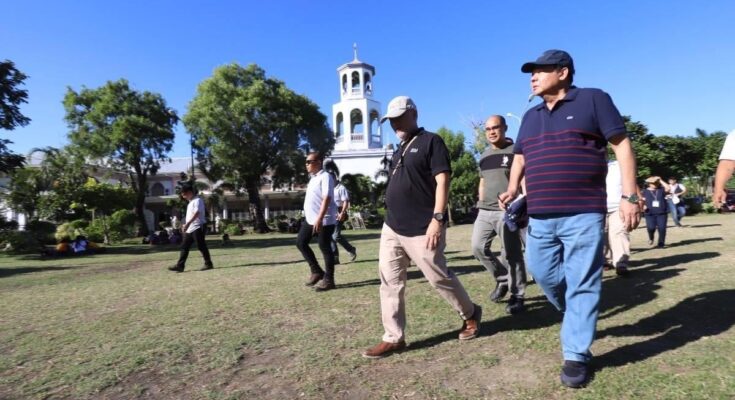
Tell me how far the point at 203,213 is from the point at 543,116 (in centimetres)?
730

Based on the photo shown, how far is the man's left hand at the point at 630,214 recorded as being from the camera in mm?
2771

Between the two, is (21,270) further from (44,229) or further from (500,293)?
(44,229)

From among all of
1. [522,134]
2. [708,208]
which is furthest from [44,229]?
[708,208]

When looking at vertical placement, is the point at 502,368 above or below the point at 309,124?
below

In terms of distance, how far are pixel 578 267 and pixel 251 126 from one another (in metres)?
27.7

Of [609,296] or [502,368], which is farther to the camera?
[609,296]

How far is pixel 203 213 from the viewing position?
29.2ft

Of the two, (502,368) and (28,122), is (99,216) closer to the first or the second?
(28,122)

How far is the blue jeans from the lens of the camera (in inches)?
109

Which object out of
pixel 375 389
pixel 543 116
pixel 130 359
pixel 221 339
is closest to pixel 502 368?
pixel 375 389

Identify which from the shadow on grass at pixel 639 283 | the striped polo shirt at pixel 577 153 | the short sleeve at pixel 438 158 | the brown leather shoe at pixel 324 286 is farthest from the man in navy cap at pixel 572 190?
the brown leather shoe at pixel 324 286

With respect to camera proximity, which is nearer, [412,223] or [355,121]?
[412,223]

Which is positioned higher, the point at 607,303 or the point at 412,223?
the point at 412,223

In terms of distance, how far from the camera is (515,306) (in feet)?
14.6
